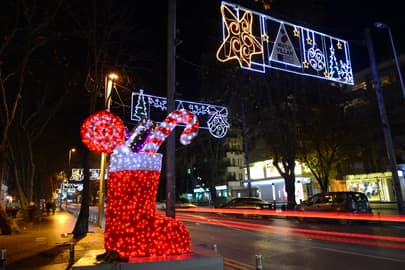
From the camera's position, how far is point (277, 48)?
1167 cm

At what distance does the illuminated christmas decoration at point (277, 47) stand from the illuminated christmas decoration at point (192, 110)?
5260mm

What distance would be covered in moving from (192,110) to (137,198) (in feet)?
33.9

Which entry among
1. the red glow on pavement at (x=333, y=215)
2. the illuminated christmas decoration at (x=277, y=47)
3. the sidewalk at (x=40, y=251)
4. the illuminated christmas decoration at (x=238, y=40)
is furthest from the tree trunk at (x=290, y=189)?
the illuminated christmas decoration at (x=238, y=40)

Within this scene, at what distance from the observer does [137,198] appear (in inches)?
259

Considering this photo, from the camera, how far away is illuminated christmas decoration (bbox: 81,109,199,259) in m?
6.39

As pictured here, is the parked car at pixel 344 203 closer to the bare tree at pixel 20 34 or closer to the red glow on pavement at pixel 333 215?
the red glow on pavement at pixel 333 215

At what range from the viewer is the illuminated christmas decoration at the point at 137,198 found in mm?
6387

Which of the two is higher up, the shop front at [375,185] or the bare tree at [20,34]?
the bare tree at [20,34]

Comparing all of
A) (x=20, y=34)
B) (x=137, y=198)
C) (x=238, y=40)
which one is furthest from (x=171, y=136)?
(x=20, y=34)

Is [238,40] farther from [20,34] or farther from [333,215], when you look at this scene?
[333,215]

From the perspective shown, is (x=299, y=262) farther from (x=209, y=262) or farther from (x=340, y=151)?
(x=340, y=151)

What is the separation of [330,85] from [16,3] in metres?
24.2

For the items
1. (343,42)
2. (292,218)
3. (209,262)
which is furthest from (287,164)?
(209,262)

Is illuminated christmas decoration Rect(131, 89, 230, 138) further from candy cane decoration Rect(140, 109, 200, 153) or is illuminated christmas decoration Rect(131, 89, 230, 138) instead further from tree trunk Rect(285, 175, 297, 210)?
tree trunk Rect(285, 175, 297, 210)
